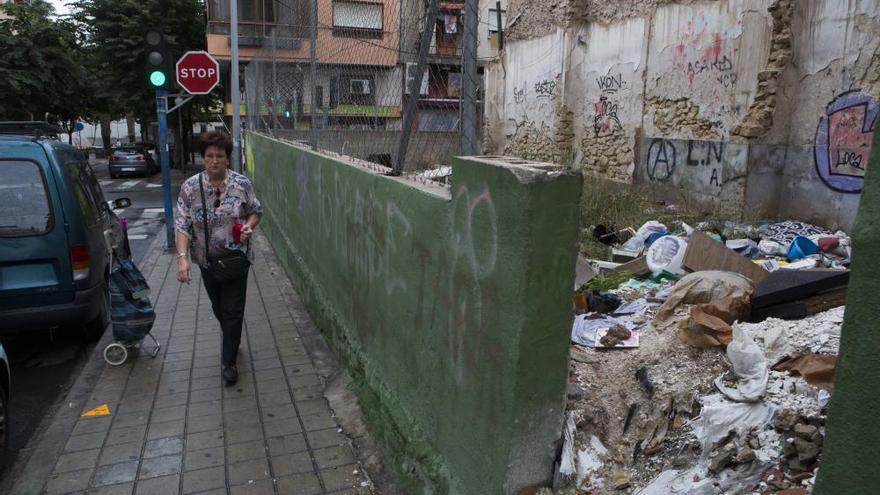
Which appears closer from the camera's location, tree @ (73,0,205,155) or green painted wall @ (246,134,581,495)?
green painted wall @ (246,134,581,495)

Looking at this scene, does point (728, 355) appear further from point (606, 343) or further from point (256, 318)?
point (256, 318)

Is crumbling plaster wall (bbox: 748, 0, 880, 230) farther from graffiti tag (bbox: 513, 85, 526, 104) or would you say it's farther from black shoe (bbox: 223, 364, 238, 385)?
graffiti tag (bbox: 513, 85, 526, 104)

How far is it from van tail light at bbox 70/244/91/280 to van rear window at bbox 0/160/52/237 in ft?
0.91

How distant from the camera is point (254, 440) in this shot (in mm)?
4066

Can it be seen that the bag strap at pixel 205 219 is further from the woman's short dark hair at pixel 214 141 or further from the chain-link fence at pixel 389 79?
the chain-link fence at pixel 389 79

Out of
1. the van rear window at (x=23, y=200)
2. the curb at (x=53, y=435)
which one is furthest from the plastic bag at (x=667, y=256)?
the van rear window at (x=23, y=200)

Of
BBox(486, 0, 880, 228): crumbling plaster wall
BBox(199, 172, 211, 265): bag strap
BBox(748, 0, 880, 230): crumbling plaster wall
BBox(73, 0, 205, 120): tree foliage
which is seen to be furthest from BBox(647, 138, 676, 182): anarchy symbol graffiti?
BBox(73, 0, 205, 120): tree foliage

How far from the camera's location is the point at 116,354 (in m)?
5.34

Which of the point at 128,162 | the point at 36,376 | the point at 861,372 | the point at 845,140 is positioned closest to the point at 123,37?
the point at 128,162

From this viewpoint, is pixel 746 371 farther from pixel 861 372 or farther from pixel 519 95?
pixel 519 95

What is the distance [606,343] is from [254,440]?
232 cm

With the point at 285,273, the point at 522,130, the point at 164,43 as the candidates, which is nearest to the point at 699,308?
the point at 285,273

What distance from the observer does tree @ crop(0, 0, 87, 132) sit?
73.4 ft

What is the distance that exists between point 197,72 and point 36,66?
53.0 feet
